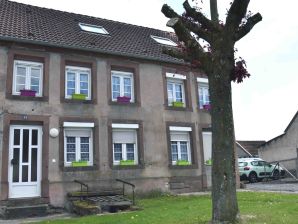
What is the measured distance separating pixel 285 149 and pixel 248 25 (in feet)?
87.1

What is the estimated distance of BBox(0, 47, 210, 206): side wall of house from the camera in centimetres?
1644

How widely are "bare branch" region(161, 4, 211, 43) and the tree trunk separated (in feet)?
2.65

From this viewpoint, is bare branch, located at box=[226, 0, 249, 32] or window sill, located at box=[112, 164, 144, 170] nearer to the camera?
bare branch, located at box=[226, 0, 249, 32]

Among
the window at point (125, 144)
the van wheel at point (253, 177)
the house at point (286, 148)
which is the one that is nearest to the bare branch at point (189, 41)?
the window at point (125, 144)

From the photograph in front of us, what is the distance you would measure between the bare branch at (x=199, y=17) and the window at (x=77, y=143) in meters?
8.98

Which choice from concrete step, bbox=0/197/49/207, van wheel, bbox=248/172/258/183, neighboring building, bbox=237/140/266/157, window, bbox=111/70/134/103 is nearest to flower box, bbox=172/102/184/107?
window, bbox=111/70/134/103

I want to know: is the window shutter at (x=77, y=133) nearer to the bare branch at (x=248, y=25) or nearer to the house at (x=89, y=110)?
the house at (x=89, y=110)

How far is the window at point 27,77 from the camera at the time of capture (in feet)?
54.9

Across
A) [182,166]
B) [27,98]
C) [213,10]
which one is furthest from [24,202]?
[213,10]

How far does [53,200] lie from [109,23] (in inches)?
438

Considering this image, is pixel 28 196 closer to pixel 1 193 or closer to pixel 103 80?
pixel 1 193

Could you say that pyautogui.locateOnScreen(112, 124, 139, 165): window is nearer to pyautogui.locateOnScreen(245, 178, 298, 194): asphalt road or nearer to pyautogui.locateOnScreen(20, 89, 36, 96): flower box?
pyautogui.locateOnScreen(20, 89, 36, 96): flower box

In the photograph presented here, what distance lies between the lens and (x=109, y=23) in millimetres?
23094

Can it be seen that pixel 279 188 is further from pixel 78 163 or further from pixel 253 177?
pixel 78 163
